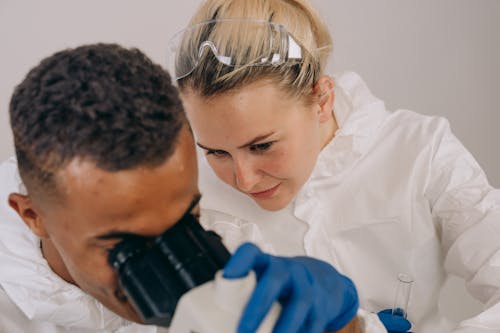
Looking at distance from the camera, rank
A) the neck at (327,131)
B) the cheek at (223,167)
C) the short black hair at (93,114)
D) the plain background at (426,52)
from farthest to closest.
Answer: the plain background at (426,52) < the neck at (327,131) < the cheek at (223,167) < the short black hair at (93,114)

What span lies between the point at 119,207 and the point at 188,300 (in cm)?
18

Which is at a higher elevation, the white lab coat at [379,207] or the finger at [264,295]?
the finger at [264,295]

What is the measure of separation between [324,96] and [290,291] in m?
0.59

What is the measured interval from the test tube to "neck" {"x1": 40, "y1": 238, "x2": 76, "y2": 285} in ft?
2.08

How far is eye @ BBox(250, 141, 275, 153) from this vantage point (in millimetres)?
1126

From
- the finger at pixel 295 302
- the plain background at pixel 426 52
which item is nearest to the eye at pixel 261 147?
the finger at pixel 295 302

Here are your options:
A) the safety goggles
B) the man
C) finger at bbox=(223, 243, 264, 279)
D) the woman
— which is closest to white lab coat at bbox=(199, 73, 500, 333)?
the woman

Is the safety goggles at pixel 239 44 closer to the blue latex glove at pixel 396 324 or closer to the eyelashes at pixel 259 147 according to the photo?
the eyelashes at pixel 259 147

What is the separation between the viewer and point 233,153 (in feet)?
3.67

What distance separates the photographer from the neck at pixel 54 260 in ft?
3.12

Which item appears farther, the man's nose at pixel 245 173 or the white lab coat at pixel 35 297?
the man's nose at pixel 245 173

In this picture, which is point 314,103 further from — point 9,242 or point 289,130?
point 9,242

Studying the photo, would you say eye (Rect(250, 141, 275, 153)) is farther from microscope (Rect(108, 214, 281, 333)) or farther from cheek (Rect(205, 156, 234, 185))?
microscope (Rect(108, 214, 281, 333))

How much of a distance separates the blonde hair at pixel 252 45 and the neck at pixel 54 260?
353mm
